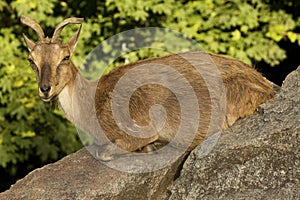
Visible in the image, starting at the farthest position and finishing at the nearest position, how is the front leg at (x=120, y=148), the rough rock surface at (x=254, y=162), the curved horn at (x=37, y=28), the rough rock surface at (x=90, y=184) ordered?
A: the curved horn at (x=37, y=28)
the front leg at (x=120, y=148)
the rough rock surface at (x=90, y=184)
the rough rock surface at (x=254, y=162)

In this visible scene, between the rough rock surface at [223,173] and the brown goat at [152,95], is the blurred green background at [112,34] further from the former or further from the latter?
the rough rock surface at [223,173]

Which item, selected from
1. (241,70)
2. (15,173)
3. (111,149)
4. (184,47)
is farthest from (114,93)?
(15,173)

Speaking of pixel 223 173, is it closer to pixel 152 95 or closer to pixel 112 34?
pixel 152 95

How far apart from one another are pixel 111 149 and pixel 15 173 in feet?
18.2

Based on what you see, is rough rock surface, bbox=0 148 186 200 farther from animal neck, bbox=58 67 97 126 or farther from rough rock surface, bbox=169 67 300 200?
animal neck, bbox=58 67 97 126

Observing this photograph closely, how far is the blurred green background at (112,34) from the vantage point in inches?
372

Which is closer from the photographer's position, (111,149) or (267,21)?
(111,149)

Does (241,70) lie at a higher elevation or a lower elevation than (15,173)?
higher

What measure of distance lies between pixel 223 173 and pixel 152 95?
2.88ft

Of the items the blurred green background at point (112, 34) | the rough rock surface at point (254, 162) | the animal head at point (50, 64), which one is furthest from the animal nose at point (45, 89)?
the blurred green background at point (112, 34)

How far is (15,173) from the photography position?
10.4 m

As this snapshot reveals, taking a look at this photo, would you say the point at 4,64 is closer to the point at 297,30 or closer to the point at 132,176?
the point at 297,30

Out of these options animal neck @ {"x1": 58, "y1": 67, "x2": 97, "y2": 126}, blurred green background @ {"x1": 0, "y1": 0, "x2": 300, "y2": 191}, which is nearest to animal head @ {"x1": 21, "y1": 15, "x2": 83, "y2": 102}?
animal neck @ {"x1": 58, "y1": 67, "x2": 97, "y2": 126}

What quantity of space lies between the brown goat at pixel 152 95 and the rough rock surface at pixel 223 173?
160 mm
